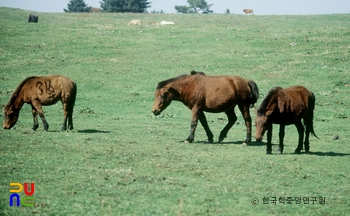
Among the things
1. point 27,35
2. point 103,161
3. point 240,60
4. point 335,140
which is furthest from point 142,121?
point 27,35

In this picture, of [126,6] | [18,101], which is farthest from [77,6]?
[18,101]

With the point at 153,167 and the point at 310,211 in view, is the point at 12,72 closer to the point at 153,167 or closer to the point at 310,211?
the point at 153,167

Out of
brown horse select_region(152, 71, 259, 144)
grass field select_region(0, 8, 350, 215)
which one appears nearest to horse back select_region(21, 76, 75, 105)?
grass field select_region(0, 8, 350, 215)

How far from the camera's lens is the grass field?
30.6 ft

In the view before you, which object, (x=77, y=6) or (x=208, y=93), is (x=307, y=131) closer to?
(x=208, y=93)

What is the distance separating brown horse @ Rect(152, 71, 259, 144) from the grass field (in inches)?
39.0

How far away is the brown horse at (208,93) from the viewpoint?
642 inches

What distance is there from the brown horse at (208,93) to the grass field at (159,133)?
3.25ft

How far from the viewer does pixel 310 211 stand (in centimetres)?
884

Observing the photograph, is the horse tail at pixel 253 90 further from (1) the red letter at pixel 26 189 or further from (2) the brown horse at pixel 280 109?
(1) the red letter at pixel 26 189

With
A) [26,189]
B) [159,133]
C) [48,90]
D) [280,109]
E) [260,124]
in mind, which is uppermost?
[280,109]

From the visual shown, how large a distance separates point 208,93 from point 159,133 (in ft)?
8.96

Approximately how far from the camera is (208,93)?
16328 mm

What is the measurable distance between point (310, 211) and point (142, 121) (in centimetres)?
1313
